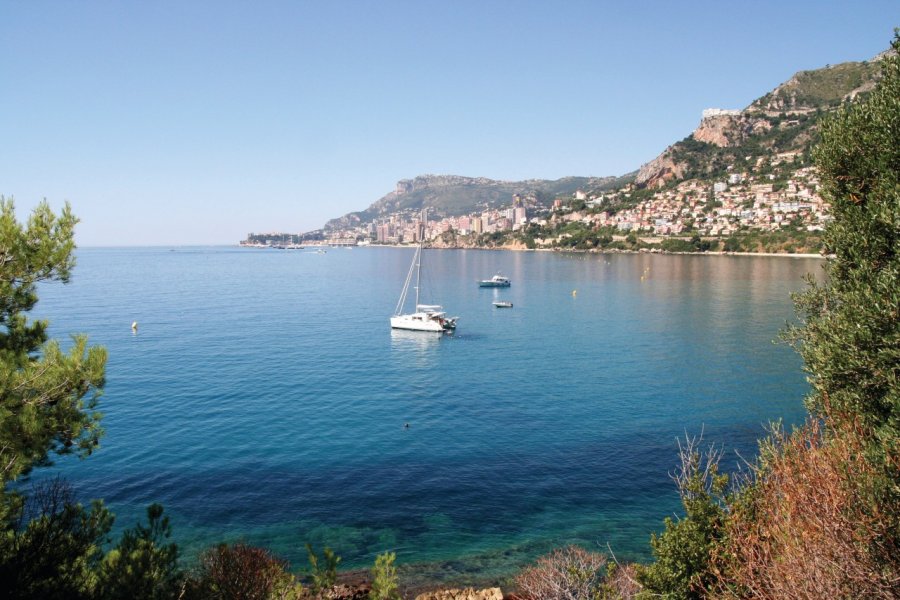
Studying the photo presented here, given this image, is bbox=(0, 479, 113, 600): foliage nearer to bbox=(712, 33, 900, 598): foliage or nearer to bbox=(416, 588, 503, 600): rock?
bbox=(416, 588, 503, 600): rock

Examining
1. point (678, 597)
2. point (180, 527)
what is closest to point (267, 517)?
point (180, 527)

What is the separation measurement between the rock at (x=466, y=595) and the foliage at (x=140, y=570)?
26.7 feet

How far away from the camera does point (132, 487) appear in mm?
23344

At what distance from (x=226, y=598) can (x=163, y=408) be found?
991 inches

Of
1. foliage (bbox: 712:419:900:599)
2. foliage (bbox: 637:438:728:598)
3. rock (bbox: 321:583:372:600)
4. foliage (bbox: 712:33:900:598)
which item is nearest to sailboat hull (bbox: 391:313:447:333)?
rock (bbox: 321:583:372:600)

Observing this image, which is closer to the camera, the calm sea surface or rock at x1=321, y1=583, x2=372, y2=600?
rock at x1=321, y1=583, x2=372, y2=600

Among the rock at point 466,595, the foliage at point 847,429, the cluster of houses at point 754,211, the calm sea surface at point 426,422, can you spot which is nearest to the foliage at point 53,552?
the rock at point 466,595

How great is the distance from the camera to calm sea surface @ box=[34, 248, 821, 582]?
20.6m

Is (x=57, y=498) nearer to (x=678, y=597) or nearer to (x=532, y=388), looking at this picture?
(x=678, y=597)

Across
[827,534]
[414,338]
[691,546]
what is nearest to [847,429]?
[827,534]

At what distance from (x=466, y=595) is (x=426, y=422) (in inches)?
631

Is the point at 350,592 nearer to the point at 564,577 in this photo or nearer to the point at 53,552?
the point at 564,577

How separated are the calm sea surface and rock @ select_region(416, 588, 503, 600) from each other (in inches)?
56.0

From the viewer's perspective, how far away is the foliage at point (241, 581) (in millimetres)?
11617
